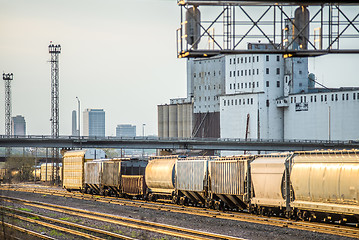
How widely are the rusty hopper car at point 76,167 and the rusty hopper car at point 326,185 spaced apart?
133ft

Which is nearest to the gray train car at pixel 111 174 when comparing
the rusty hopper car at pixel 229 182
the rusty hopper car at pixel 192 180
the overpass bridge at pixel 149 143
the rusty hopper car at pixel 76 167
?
the rusty hopper car at pixel 76 167

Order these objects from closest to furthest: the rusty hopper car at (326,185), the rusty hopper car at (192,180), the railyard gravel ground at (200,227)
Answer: the railyard gravel ground at (200,227)
the rusty hopper car at (326,185)
the rusty hopper car at (192,180)

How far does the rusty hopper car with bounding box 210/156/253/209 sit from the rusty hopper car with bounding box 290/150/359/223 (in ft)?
16.0

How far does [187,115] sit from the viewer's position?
589 feet

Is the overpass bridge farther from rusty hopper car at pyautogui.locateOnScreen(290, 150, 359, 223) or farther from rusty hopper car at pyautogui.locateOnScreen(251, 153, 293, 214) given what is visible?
rusty hopper car at pyautogui.locateOnScreen(290, 150, 359, 223)

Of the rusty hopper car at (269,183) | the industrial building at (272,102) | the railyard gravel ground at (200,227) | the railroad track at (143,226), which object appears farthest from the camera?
the industrial building at (272,102)

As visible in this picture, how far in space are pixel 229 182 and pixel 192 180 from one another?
5.60 m

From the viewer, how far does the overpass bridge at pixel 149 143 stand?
109000 mm

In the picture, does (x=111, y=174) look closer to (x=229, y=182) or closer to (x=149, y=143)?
(x=229, y=182)

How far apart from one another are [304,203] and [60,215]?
15.3m

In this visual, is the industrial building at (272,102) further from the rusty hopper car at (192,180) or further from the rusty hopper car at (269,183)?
the rusty hopper car at (269,183)

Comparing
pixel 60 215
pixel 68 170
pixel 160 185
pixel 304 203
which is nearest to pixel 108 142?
pixel 68 170

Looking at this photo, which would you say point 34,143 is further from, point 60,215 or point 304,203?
point 304,203

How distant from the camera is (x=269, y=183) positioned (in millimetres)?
33438
